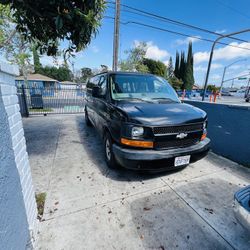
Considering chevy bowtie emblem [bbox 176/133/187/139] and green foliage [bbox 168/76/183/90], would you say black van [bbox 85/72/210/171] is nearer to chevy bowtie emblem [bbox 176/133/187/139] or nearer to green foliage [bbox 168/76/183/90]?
chevy bowtie emblem [bbox 176/133/187/139]

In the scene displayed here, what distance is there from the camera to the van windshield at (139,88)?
3.31 m

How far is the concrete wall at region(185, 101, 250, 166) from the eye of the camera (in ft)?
11.3

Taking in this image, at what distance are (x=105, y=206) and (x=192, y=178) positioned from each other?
5.94ft

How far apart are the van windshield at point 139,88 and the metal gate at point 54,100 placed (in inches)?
301

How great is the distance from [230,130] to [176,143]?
2042 millimetres

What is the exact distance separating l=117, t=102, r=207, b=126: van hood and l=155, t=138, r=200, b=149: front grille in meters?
0.33

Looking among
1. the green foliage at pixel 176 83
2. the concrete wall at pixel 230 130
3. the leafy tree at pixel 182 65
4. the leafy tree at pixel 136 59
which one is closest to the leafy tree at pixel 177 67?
the leafy tree at pixel 182 65

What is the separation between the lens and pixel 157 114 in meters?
2.58

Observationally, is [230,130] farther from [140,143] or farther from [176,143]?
[140,143]

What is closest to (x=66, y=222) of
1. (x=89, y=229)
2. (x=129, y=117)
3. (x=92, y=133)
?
(x=89, y=229)

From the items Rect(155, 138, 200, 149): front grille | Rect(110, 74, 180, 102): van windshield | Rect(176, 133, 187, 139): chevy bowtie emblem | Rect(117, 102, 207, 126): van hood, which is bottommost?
Rect(155, 138, 200, 149): front grille

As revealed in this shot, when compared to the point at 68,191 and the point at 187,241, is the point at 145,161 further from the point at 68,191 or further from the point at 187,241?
the point at 68,191

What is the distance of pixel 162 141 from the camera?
2.55m

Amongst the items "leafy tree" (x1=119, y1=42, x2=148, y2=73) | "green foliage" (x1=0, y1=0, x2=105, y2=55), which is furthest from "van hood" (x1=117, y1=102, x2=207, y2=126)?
"leafy tree" (x1=119, y1=42, x2=148, y2=73)
